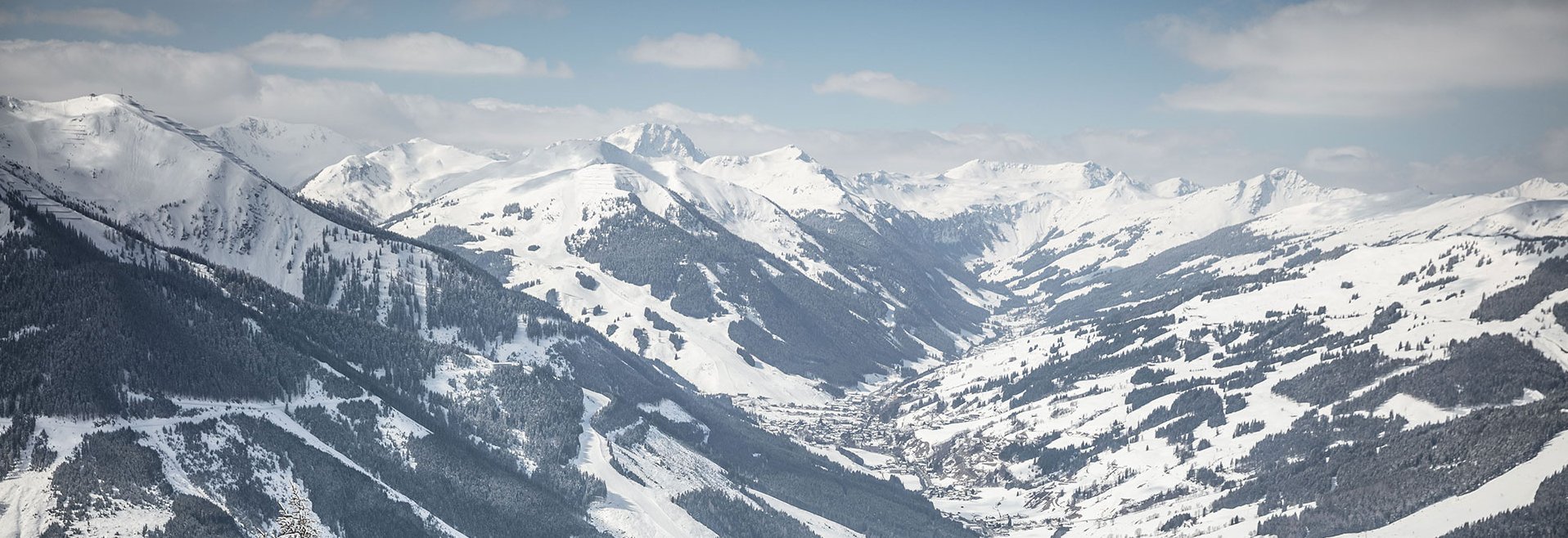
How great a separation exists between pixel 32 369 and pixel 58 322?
51.8 ft

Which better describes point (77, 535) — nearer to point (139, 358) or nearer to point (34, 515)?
point (34, 515)

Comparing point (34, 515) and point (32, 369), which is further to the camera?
point (32, 369)

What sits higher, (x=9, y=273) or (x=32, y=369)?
(x=9, y=273)

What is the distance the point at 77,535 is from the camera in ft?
500

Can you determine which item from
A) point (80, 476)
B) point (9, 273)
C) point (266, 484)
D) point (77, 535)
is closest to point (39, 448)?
point (80, 476)

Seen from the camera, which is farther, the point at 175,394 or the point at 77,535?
the point at 175,394

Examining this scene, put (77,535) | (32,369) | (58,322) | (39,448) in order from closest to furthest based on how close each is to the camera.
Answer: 1. (77,535)
2. (39,448)
3. (32,369)
4. (58,322)

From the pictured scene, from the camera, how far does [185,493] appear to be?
169m

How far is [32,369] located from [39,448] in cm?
1919

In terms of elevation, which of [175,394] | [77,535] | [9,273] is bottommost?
[77,535]

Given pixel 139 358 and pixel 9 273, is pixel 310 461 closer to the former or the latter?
pixel 139 358

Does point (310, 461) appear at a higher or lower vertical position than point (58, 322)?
lower

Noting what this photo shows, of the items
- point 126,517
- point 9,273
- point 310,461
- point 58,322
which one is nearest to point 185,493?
point 126,517

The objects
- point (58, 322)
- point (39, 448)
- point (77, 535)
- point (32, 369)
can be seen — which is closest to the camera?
point (77, 535)
